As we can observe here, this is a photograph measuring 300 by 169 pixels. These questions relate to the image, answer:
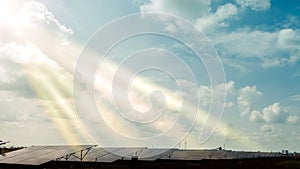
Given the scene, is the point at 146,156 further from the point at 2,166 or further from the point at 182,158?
the point at 2,166

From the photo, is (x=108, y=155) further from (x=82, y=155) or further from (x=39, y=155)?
(x=39, y=155)

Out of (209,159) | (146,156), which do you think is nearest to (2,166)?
(146,156)

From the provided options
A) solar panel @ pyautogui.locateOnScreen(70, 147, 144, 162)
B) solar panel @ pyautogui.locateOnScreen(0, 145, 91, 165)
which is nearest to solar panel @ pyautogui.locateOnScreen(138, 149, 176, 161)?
solar panel @ pyautogui.locateOnScreen(70, 147, 144, 162)

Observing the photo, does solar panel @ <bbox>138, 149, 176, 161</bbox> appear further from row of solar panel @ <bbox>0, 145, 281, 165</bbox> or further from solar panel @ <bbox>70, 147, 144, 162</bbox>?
solar panel @ <bbox>70, 147, 144, 162</bbox>

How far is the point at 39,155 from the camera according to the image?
212 feet

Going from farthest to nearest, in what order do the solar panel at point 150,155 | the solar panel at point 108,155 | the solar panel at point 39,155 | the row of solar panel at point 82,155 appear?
the solar panel at point 150,155 → the solar panel at point 108,155 → the row of solar panel at point 82,155 → the solar panel at point 39,155

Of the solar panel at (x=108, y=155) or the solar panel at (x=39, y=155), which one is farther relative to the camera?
the solar panel at (x=108, y=155)

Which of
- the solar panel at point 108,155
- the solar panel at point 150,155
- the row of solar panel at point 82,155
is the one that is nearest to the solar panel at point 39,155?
the row of solar panel at point 82,155

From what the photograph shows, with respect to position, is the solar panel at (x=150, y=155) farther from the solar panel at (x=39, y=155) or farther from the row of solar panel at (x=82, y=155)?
the solar panel at (x=39, y=155)

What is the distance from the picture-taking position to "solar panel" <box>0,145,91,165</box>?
6047 centimetres

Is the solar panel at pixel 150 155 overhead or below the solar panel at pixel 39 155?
overhead

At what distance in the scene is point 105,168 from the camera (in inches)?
2734

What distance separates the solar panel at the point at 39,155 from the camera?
60469mm

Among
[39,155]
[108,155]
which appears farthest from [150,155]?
[39,155]
